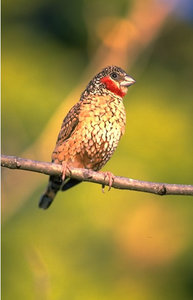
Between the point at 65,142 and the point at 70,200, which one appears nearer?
the point at 65,142

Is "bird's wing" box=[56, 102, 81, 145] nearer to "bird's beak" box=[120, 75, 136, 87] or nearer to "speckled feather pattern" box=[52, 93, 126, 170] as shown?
"speckled feather pattern" box=[52, 93, 126, 170]

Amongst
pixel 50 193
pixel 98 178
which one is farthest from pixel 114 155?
pixel 98 178

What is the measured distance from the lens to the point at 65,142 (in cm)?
474

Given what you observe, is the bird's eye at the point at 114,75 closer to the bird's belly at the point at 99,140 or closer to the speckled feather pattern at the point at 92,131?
the speckled feather pattern at the point at 92,131

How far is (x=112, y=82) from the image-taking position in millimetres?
4676

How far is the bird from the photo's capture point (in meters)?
4.57

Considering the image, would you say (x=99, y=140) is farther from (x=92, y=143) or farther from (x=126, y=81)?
(x=126, y=81)

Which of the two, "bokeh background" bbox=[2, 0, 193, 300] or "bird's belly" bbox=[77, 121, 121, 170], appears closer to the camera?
"bird's belly" bbox=[77, 121, 121, 170]

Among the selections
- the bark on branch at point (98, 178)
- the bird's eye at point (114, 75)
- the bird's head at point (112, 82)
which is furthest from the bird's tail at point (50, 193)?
the bark on branch at point (98, 178)

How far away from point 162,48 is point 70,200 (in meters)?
3.47

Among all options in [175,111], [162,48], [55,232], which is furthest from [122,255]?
[162,48]

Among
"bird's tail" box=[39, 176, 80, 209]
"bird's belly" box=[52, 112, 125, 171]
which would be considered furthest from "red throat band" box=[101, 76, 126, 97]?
"bird's tail" box=[39, 176, 80, 209]

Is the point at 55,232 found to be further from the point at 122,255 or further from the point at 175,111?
the point at 175,111

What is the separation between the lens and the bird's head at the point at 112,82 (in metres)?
4.61
